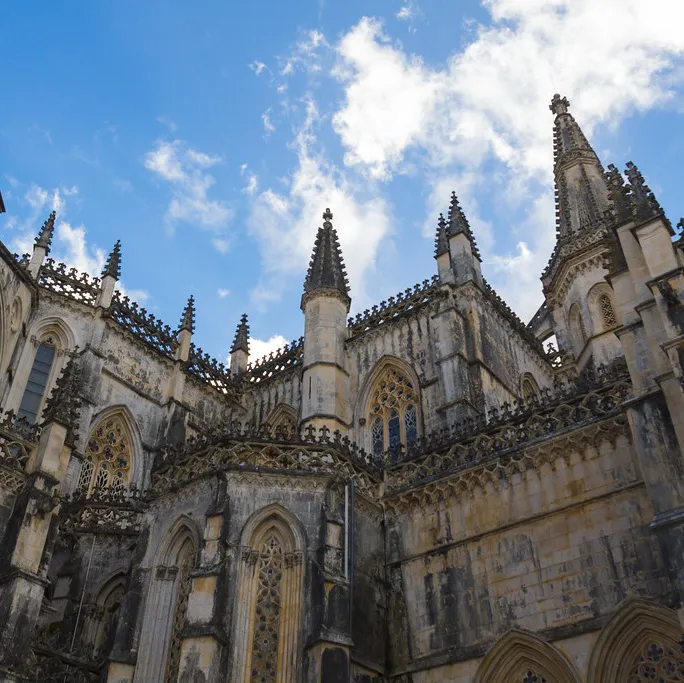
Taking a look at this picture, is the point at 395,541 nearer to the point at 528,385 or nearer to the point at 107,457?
the point at 107,457

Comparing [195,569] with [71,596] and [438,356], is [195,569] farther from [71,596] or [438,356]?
[438,356]

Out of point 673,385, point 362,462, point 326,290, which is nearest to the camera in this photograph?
point 673,385

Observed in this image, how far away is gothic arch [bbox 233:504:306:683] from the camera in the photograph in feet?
47.7

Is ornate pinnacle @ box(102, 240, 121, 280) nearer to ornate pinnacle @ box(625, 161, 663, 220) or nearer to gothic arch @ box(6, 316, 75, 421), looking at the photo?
gothic arch @ box(6, 316, 75, 421)

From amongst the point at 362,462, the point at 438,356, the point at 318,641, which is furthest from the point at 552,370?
the point at 318,641

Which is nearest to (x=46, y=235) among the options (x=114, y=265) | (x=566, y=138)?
(x=114, y=265)

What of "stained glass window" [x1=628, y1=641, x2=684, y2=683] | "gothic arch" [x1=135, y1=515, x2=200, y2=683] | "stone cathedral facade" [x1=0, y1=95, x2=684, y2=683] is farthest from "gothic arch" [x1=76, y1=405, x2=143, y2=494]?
"stained glass window" [x1=628, y1=641, x2=684, y2=683]

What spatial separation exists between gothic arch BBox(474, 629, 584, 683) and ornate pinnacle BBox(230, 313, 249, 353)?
63.3ft

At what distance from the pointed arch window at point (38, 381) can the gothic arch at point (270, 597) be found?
10350 mm

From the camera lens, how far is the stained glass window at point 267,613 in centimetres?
1454

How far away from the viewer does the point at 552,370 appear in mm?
30562

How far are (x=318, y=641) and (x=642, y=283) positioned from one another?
906cm

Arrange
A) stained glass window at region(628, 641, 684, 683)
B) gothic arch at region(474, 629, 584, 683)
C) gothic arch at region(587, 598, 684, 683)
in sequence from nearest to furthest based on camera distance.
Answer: stained glass window at region(628, 641, 684, 683) → gothic arch at region(587, 598, 684, 683) → gothic arch at region(474, 629, 584, 683)

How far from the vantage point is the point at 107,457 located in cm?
2508
